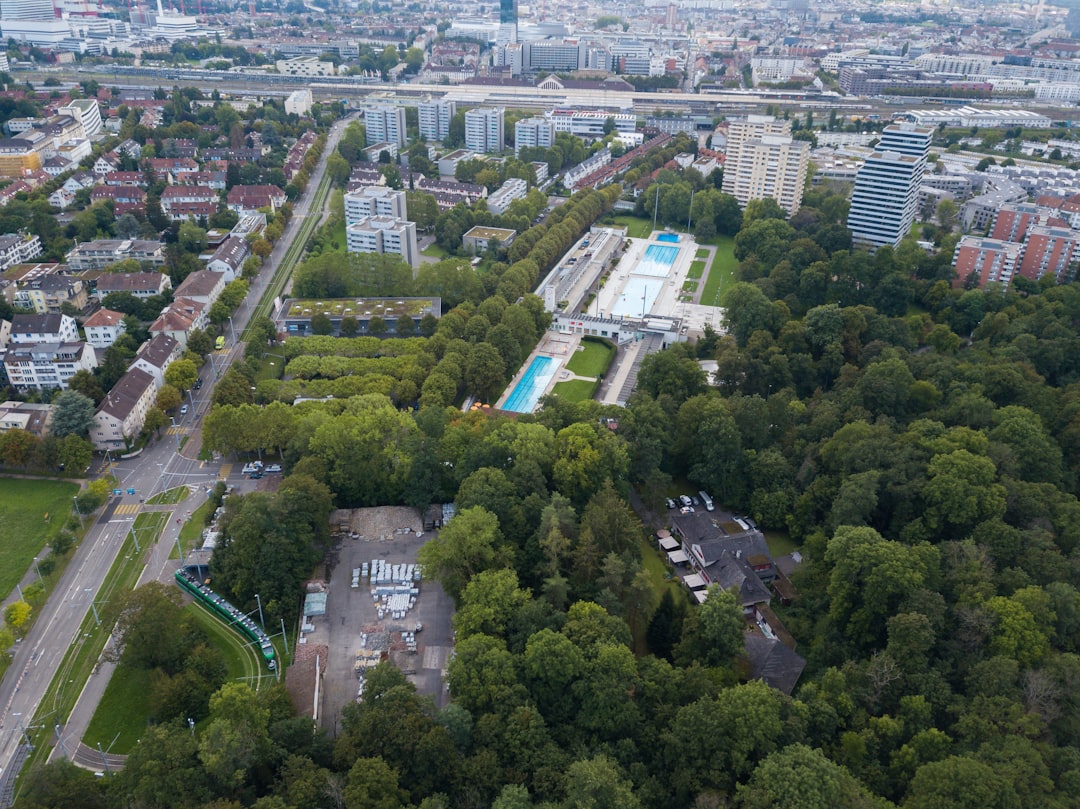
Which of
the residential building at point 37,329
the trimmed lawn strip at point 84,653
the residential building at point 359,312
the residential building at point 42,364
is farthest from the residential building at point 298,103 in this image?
the trimmed lawn strip at point 84,653

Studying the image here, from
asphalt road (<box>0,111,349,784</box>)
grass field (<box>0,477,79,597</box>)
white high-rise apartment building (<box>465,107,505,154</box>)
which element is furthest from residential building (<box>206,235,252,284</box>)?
white high-rise apartment building (<box>465,107,505,154</box>)

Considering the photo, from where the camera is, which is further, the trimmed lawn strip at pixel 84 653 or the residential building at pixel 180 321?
the residential building at pixel 180 321

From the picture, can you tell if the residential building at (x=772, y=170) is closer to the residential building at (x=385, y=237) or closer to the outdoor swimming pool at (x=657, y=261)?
the outdoor swimming pool at (x=657, y=261)

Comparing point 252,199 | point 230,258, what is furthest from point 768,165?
point 230,258

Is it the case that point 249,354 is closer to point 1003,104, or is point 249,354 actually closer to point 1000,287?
point 1000,287

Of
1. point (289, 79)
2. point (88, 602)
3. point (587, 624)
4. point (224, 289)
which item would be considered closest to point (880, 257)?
point (587, 624)

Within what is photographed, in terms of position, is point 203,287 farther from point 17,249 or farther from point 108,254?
point 17,249
